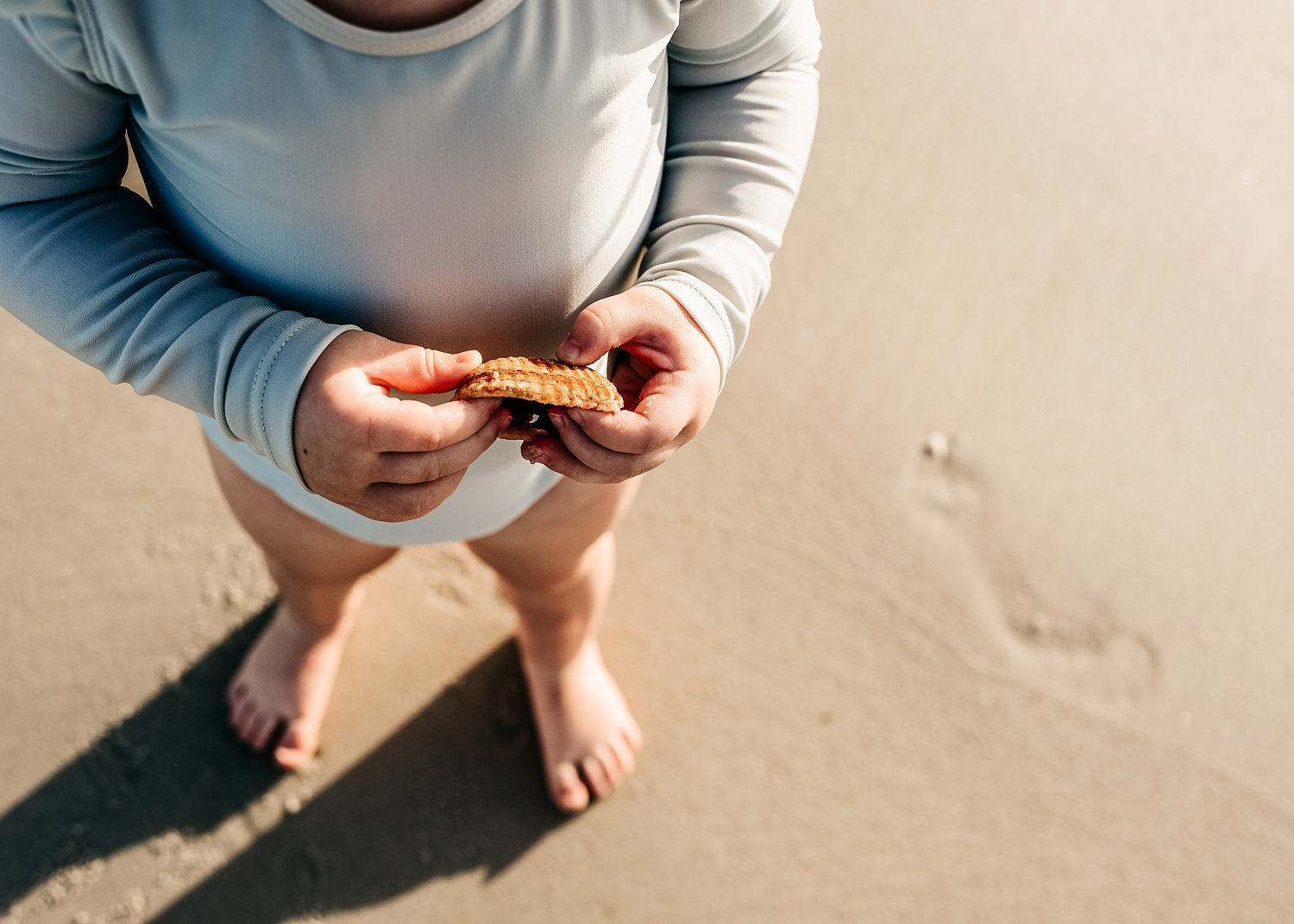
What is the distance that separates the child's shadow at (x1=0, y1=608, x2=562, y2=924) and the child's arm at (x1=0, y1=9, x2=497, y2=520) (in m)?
0.74

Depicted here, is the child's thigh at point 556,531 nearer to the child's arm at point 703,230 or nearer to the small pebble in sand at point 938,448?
the child's arm at point 703,230

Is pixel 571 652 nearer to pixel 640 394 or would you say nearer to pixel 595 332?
pixel 640 394

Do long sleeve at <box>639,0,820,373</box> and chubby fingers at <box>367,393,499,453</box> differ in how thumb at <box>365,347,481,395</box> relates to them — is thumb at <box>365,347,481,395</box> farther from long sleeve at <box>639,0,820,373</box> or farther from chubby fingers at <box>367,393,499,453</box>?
long sleeve at <box>639,0,820,373</box>

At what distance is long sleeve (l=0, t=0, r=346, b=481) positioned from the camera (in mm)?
637

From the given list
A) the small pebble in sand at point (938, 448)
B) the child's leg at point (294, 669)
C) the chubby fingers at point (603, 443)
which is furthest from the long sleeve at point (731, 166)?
the small pebble in sand at point (938, 448)

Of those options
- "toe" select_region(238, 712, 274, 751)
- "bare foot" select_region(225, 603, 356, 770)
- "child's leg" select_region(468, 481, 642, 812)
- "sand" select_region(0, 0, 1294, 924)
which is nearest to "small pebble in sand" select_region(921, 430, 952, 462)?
"sand" select_region(0, 0, 1294, 924)

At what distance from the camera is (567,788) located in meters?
1.27

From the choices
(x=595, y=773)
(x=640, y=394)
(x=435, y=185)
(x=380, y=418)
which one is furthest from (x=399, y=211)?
(x=595, y=773)

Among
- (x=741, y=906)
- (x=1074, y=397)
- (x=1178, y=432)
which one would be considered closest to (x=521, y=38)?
(x=741, y=906)

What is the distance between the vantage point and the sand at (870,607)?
4.15 ft

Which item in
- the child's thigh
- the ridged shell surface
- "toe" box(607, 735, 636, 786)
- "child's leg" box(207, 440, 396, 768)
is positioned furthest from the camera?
"toe" box(607, 735, 636, 786)

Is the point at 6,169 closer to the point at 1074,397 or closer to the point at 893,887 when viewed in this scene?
the point at 893,887

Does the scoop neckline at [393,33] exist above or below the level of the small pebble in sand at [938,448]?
above

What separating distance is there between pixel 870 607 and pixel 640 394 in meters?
0.77
